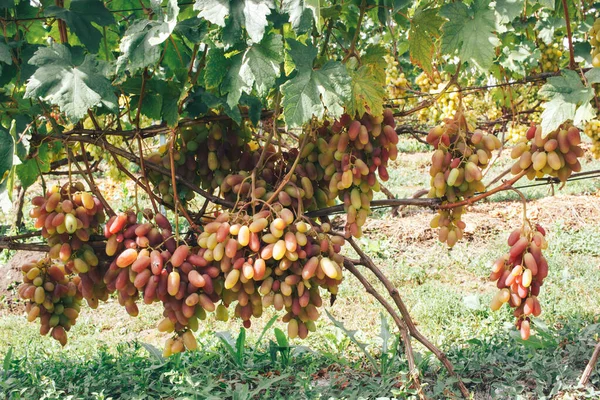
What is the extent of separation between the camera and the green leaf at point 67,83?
1453 millimetres

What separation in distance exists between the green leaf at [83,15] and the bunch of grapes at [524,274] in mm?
1305

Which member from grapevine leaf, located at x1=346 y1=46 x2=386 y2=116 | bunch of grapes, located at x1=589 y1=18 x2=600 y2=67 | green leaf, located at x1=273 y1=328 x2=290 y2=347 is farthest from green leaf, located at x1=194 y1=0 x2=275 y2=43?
green leaf, located at x1=273 y1=328 x2=290 y2=347

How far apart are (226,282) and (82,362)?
2199 mm

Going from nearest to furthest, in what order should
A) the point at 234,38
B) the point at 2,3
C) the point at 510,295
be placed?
the point at 234,38 → the point at 2,3 → the point at 510,295

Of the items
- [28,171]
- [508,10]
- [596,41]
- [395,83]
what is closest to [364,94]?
[508,10]

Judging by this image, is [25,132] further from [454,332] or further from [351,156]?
[454,332]

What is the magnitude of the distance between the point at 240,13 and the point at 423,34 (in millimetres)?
639

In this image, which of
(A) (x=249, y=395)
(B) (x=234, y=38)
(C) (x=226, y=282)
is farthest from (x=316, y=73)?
(A) (x=249, y=395)

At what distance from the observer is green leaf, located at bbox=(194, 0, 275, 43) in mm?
1275

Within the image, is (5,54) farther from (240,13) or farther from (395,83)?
(395,83)

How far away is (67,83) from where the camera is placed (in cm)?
148

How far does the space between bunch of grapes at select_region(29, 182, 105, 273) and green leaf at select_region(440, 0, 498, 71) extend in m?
1.04

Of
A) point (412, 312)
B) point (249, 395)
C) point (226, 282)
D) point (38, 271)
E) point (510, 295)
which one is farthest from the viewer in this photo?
point (412, 312)

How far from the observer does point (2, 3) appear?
1685mm
